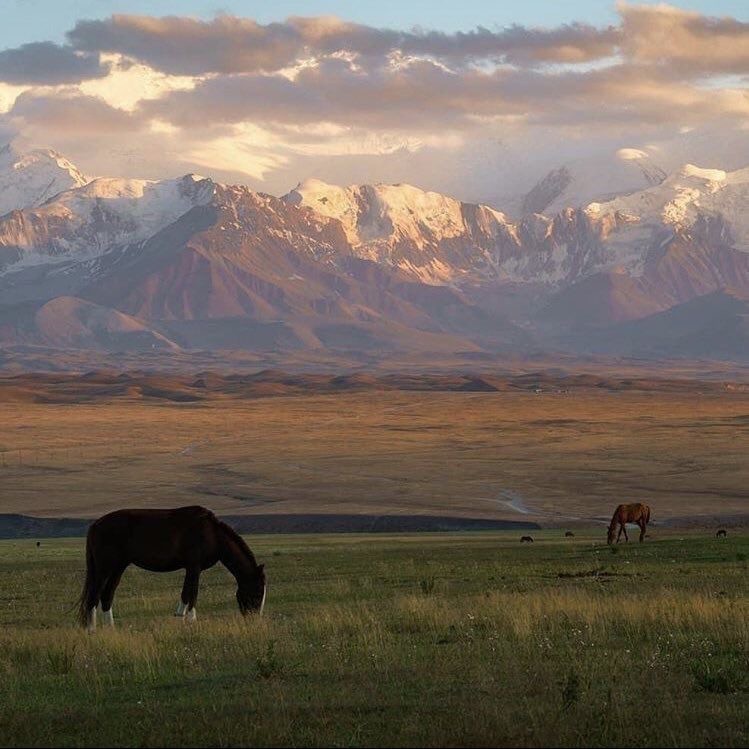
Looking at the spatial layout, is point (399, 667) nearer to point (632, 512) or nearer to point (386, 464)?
point (632, 512)

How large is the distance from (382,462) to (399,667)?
4034 inches

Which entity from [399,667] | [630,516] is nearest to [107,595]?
[399,667]

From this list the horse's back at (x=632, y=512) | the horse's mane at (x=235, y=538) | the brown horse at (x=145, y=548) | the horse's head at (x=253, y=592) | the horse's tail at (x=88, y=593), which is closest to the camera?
the horse's tail at (x=88, y=593)

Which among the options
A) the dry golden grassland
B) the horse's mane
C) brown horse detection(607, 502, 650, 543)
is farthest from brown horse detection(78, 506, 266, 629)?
the dry golden grassland

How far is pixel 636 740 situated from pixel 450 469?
101 metres

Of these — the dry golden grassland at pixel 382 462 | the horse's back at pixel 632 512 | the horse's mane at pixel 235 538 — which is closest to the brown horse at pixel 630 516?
the horse's back at pixel 632 512

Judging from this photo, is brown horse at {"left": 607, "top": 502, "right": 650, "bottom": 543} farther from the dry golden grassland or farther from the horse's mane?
the horse's mane

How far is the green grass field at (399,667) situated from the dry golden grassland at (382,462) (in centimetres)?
3837

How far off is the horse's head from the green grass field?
0.67 m

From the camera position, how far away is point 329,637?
71.9 ft

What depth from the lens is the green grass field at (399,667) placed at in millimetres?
14414

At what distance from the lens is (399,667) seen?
60.8ft

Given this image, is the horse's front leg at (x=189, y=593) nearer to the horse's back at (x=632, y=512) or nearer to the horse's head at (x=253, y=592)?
the horse's head at (x=253, y=592)

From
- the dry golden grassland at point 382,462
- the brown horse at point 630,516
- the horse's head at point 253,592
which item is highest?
the horse's head at point 253,592
